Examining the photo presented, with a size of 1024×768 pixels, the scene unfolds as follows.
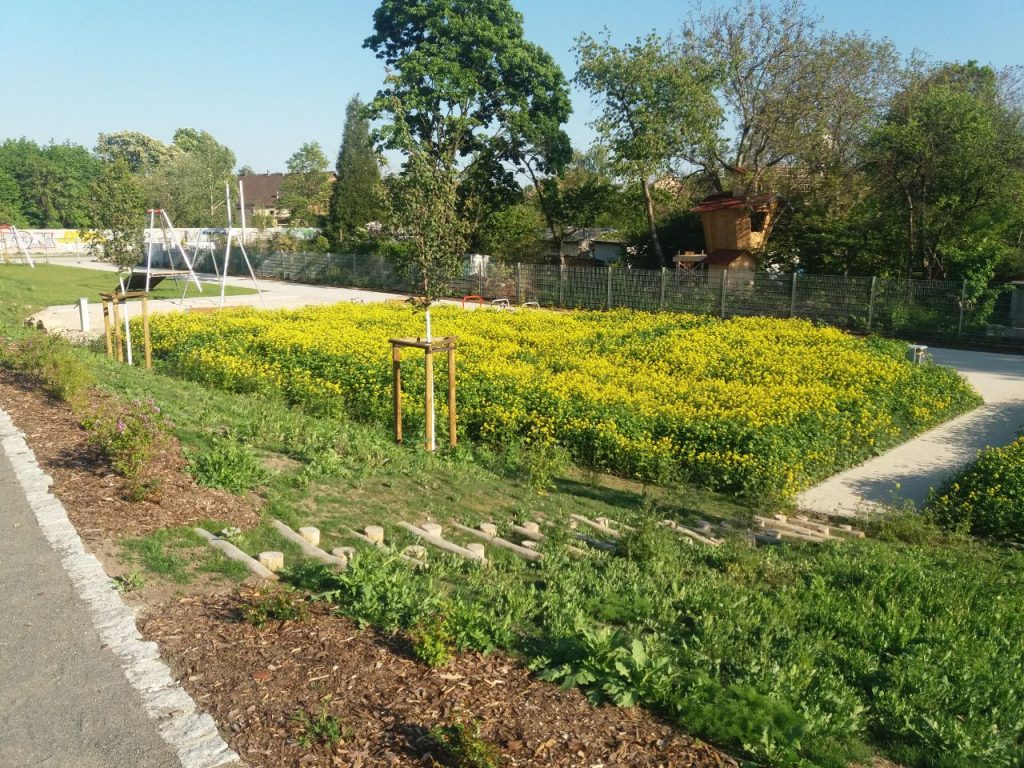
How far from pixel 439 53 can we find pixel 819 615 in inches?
1344

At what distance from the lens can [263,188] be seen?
295 ft

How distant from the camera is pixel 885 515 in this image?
858 cm

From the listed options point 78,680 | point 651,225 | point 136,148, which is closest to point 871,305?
point 651,225


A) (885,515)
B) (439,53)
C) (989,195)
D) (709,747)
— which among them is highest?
(439,53)

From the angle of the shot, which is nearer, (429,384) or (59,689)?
(59,689)

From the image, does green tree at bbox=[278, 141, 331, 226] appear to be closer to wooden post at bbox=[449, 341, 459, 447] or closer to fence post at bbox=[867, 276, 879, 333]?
Answer: fence post at bbox=[867, 276, 879, 333]

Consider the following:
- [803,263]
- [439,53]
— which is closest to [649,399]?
[803,263]

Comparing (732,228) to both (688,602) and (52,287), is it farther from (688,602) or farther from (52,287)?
(688,602)

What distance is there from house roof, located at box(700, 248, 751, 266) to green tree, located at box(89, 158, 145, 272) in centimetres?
1998

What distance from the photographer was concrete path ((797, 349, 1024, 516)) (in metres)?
9.51

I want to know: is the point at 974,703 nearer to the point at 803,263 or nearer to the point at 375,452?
the point at 375,452

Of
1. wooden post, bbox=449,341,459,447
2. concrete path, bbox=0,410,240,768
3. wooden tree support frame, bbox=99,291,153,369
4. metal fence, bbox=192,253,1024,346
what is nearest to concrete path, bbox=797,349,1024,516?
wooden post, bbox=449,341,459,447

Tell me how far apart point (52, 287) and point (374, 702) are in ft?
115

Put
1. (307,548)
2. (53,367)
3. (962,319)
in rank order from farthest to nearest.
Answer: (962,319) → (53,367) → (307,548)
